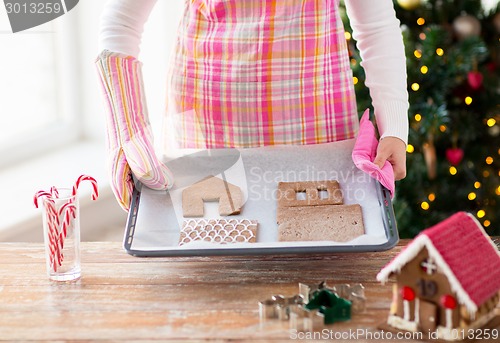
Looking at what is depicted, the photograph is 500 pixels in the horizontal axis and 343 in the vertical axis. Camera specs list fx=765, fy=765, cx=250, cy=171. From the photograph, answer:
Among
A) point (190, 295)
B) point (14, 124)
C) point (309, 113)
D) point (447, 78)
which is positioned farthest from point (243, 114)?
point (14, 124)

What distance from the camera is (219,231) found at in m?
1.29

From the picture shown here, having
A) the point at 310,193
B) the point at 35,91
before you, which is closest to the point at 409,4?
the point at 310,193

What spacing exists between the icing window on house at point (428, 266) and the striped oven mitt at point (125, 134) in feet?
1.77

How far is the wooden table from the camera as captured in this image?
107 centimetres

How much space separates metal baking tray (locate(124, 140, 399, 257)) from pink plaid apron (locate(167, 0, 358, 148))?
85 millimetres

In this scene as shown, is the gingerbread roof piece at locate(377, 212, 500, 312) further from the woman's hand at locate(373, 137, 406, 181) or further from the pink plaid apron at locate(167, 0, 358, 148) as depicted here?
the pink plaid apron at locate(167, 0, 358, 148)

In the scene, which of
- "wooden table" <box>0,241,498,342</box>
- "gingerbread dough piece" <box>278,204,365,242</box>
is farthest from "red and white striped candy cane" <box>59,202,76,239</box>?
"gingerbread dough piece" <box>278,204,365,242</box>

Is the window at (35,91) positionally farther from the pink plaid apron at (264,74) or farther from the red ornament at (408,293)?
the red ornament at (408,293)

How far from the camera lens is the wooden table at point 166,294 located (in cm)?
107

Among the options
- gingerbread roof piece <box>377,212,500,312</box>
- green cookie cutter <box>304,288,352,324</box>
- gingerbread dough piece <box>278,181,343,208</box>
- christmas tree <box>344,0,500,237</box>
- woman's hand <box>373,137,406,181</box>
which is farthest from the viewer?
christmas tree <box>344,0,500,237</box>

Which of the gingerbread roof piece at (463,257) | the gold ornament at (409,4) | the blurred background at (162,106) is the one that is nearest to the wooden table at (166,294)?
the gingerbread roof piece at (463,257)

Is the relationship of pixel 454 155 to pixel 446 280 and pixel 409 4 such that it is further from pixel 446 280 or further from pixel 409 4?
pixel 446 280

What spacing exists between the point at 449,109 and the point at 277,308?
158 cm

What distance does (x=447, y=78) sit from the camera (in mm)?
2377
